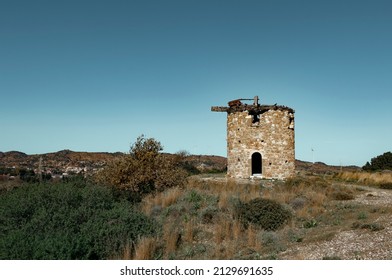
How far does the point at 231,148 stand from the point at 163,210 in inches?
414

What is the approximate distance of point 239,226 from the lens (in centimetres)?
985

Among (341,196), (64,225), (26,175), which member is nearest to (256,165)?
(341,196)

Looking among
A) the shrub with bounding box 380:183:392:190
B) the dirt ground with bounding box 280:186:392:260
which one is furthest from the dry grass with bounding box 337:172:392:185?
the dirt ground with bounding box 280:186:392:260

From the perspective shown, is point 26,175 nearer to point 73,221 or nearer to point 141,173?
point 141,173

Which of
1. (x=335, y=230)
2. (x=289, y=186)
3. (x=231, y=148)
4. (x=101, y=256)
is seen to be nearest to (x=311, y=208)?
(x=335, y=230)

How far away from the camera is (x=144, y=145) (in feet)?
51.7

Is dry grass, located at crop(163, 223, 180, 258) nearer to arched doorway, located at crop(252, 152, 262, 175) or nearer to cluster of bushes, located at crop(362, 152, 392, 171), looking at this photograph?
arched doorway, located at crop(252, 152, 262, 175)

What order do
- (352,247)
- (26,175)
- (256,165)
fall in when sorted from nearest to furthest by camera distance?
1. (352,247)
2. (256,165)
3. (26,175)

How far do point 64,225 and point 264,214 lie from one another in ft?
18.9

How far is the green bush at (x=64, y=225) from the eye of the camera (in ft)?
22.3

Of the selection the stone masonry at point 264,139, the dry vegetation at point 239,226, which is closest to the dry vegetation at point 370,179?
the stone masonry at point 264,139

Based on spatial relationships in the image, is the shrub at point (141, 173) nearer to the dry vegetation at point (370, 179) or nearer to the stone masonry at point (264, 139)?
the stone masonry at point (264, 139)

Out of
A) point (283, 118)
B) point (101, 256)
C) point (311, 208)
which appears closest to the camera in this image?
point (101, 256)

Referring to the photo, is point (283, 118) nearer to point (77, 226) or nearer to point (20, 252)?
point (77, 226)
